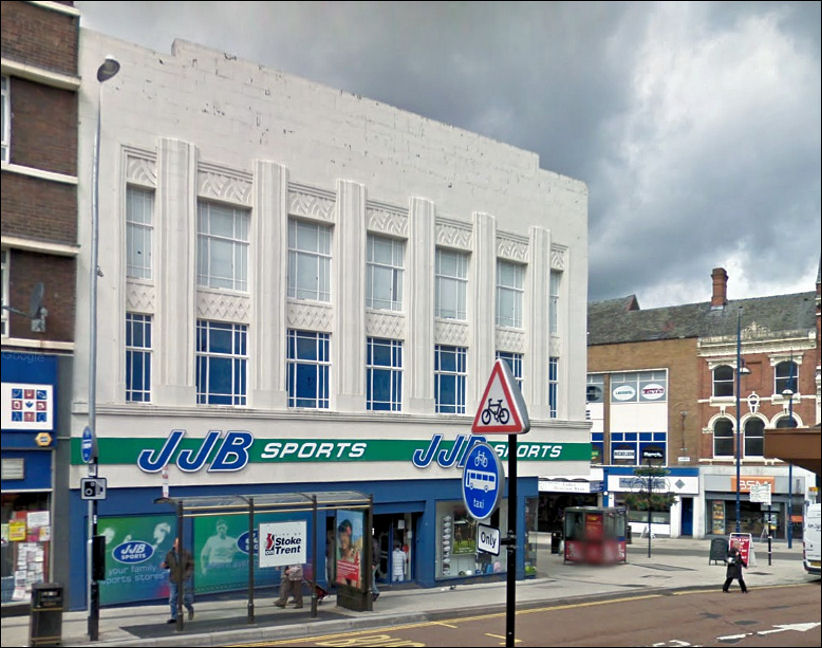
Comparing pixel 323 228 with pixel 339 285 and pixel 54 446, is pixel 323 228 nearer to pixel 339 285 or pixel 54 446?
pixel 339 285

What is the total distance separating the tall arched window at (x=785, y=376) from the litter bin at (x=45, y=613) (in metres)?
41.0

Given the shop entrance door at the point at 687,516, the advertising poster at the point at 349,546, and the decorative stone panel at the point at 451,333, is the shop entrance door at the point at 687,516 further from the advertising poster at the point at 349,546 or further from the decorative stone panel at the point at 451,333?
the advertising poster at the point at 349,546

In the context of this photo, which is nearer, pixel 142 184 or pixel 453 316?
pixel 142 184

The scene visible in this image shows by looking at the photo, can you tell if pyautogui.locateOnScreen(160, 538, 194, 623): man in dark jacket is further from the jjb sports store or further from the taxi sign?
the taxi sign

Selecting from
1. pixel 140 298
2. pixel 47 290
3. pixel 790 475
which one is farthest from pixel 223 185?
pixel 790 475

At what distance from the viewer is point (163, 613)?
2022 centimetres

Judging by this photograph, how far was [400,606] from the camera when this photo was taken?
2216cm

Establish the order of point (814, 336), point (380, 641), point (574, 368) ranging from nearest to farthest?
point (380, 641)
point (574, 368)
point (814, 336)

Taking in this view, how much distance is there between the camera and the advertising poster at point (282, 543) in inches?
794

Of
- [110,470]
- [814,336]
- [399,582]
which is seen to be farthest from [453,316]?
[814,336]

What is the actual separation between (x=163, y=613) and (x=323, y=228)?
10855mm

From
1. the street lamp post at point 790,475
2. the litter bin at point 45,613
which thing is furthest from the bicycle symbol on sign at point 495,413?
the street lamp post at point 790,475

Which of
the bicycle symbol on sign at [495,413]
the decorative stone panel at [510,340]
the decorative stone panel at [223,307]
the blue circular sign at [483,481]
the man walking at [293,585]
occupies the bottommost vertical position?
the man walking at [293,585]

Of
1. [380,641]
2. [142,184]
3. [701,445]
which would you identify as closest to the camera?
[380,641]
